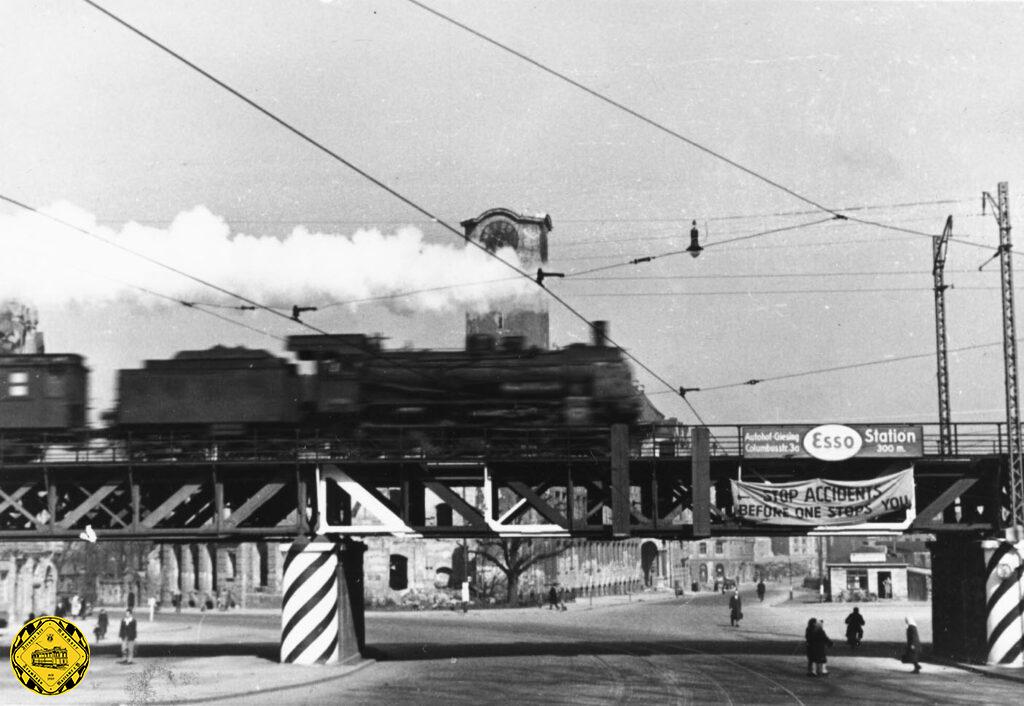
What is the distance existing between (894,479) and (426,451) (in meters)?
12.7

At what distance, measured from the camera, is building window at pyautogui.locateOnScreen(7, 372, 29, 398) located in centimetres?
3591

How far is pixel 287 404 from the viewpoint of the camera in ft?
120

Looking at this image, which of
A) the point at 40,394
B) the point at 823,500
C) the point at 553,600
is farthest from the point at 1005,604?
the point at 553,600

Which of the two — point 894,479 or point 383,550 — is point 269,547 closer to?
point 383,550

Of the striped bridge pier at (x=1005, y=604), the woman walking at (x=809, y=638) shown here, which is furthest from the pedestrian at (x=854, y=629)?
the woman walking at (x=809, y=638)

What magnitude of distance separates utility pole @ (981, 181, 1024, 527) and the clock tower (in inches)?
765

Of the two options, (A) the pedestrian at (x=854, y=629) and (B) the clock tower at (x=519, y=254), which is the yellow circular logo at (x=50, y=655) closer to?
(A) the pedestrian at (x=854, y=629)

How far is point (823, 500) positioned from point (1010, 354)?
612cm

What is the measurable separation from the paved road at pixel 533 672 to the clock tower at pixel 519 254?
12765 millimetres

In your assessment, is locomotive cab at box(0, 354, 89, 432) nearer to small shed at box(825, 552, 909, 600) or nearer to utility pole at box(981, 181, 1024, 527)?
utility pole at box(981, 181, 1024, 527)

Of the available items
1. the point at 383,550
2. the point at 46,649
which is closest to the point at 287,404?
the point at 46,649

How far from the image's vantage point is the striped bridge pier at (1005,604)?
3042 centimetres

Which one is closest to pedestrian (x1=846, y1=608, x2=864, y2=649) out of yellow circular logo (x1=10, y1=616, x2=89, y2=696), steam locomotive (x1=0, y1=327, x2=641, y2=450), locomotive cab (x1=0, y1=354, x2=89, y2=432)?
steam locomotive (x1=0, y1=327, x2=641, y2=450)

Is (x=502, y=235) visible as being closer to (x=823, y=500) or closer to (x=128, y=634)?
(x=823, y=500)
